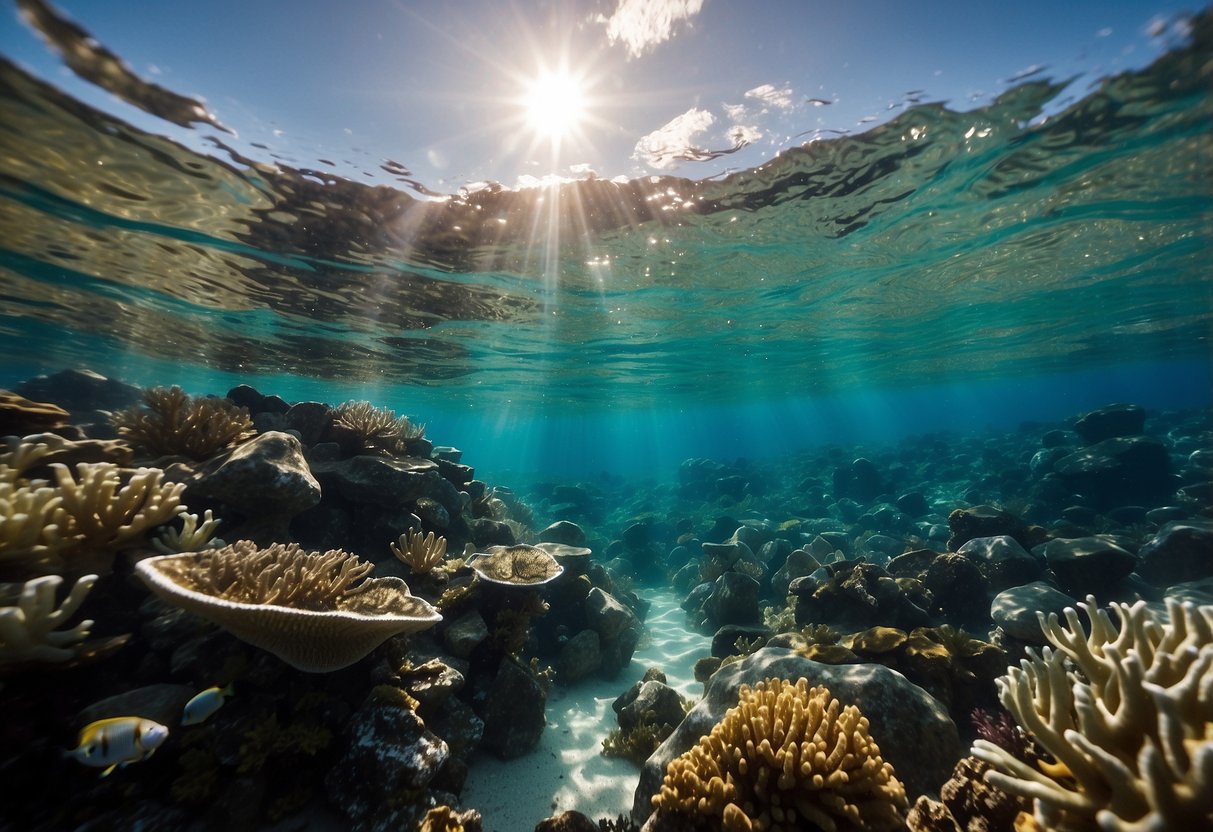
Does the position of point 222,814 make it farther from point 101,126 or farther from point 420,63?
point 101,126

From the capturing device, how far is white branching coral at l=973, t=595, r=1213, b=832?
5.76 ft

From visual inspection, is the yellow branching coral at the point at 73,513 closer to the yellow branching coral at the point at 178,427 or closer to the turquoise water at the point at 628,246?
the yellow branching coral at the point at 178,427

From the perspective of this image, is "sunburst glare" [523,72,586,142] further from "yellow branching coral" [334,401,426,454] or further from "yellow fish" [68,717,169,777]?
"yellow fish" [68,717,169,777]

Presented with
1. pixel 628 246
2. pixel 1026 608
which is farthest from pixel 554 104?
pixel 1026 608

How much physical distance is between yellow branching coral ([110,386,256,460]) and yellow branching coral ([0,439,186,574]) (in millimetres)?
1489

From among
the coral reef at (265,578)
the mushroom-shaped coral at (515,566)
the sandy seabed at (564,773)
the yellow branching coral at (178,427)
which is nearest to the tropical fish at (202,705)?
the coral reef at (265,578)

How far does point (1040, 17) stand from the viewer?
7.20 metres

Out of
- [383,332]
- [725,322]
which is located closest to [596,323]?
[725,322]

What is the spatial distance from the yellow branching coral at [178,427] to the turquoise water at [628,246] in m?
5.36

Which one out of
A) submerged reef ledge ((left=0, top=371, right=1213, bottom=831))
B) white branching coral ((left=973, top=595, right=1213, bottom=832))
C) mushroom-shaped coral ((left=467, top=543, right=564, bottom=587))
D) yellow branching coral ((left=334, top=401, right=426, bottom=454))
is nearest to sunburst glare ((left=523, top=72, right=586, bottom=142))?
yellow branching coral ((left=334, top=401, right=426, bottom=454))

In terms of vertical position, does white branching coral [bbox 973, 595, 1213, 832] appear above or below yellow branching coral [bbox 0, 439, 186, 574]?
below

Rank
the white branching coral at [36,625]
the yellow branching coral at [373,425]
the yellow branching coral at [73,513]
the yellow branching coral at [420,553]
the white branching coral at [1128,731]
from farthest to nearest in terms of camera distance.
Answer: the yellow branching coral at [373,425] < the yellow branching coral at [420,553] < the yellow branching coral at [73,513] < the white branching coral at [36,625] < the white branching coral at [1128,731]

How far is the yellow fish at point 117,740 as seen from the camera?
9.93 ft

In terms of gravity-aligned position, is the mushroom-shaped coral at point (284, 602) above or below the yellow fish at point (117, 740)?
above
